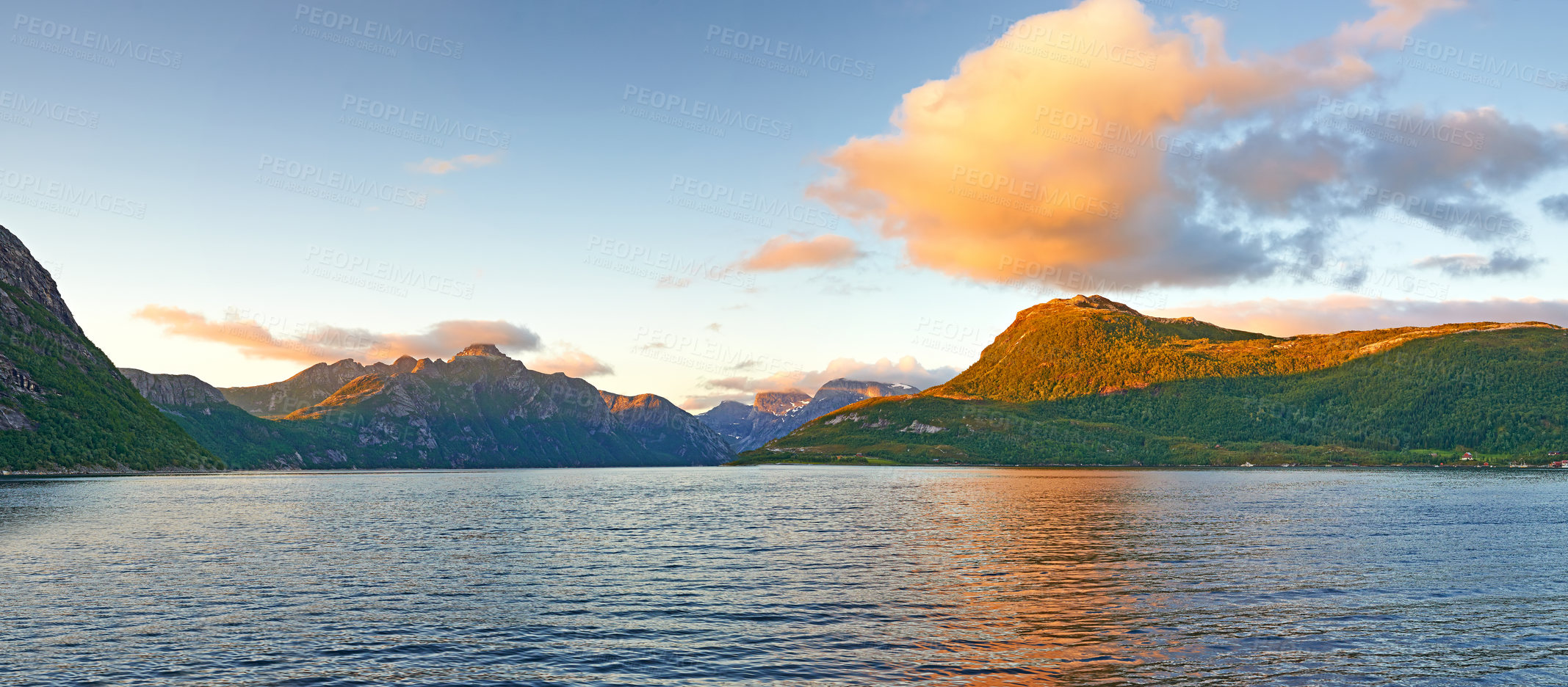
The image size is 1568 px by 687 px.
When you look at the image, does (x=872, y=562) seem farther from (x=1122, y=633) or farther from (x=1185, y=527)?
(x=1185, y=527)

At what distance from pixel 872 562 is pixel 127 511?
380ft

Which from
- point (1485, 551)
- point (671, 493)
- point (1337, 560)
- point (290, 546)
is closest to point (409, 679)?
point (290, 546)

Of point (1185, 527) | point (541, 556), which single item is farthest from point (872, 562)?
point (1185, 527)

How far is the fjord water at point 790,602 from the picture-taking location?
35000 mm

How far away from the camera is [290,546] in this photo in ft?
261

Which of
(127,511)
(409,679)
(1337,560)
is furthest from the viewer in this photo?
(127,511)

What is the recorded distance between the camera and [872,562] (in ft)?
220

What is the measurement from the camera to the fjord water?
115ft

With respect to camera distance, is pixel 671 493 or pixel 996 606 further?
pixel 671 493

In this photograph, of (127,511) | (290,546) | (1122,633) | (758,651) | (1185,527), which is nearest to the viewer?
(758,651)

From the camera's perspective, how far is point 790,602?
1964 inches

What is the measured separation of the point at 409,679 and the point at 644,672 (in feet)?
31.6

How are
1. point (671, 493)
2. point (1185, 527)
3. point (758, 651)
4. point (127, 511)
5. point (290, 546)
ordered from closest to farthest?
point (758, 651), point (290, 546), point (1185, 527), point (127, 511), point (671, 493)

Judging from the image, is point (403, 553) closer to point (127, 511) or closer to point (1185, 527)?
point (127, 511)
